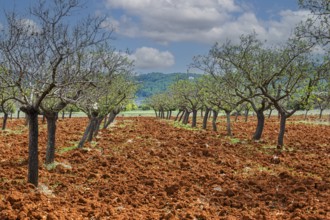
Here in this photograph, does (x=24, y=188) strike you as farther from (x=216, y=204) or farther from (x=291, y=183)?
Result: (x=291, y=183)

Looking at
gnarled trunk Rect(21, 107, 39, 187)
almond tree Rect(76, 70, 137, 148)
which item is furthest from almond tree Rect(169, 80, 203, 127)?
gnarled trunk Rect(21, 107, 39, 187)

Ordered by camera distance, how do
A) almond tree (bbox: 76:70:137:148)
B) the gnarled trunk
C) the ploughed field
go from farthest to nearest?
almond tree (bbox: 76:70:137:148), the gnarled trunk, the ploughed field

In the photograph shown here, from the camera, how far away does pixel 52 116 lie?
15.9 meters

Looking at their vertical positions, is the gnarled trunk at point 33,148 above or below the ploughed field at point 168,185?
above

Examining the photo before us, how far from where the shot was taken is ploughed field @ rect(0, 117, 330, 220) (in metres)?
9.80

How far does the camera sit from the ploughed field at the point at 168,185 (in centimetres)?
980


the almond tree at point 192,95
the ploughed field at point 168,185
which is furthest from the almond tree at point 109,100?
the almond tree at point 192,95

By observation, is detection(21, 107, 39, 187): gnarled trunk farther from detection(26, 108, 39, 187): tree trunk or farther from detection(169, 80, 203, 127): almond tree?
detection(169, 80, 203, 127): almond tree

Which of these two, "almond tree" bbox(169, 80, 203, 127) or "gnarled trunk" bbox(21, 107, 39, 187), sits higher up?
"almond tree" bbox(169, 80, 203, 127)

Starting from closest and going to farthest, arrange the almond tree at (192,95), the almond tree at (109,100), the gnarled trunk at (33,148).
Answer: the gnarled trunk at (33,148) → the almond tree at (109,100) → the almond tree at (192,95)

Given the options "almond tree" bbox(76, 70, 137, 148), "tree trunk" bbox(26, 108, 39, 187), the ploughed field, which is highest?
"almond tree" bbox(76, 70, 137, 148)

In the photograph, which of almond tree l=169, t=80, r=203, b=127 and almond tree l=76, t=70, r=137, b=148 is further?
almond tree l=169, t=80, r=203, b=127

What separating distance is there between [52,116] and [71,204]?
670 cm

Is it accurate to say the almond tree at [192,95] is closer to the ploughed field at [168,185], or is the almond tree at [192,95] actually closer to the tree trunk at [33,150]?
the ploughed field at [168,185]
